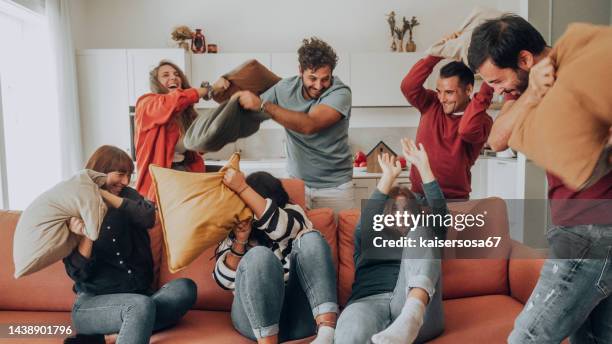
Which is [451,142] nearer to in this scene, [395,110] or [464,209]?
[464,209]

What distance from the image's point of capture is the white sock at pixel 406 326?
1362 millimetres

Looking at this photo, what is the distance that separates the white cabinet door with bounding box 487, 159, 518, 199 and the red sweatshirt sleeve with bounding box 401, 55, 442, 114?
7.87 ft

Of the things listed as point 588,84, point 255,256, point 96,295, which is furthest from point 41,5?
point 588,84

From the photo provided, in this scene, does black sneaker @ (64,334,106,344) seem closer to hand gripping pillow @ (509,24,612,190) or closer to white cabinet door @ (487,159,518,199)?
hand gripping pillow @ (509,24,612,190)

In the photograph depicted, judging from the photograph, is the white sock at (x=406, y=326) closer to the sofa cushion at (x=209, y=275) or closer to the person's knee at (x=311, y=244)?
the person's knee at (x=311, y=244)

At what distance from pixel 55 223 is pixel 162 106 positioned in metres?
0.71

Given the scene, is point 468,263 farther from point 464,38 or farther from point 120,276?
point 120,276

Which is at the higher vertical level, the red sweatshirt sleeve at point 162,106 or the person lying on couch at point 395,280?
the red sweatshirt sleeve at point 162,106

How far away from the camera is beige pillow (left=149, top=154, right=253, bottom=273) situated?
1621 mm

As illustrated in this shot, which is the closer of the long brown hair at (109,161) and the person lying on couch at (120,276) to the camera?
the person lying on couch at (120,276)

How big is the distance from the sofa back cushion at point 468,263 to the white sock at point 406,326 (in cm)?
47

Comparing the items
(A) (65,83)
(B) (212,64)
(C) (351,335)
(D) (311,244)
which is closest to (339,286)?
(D) (311,244)

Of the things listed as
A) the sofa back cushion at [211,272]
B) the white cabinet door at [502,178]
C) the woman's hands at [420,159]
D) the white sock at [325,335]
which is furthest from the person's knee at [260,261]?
the white cabinet door at [502,178]

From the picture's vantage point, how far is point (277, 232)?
1692mm
